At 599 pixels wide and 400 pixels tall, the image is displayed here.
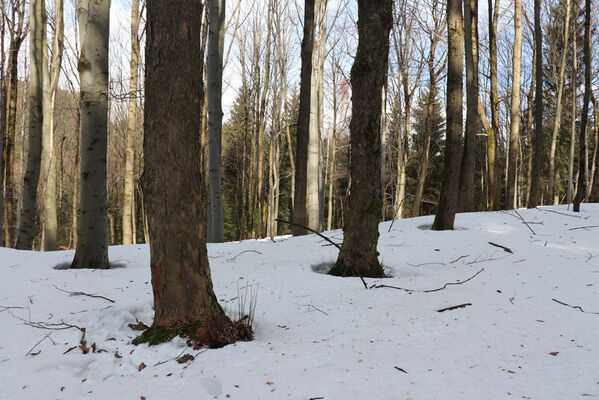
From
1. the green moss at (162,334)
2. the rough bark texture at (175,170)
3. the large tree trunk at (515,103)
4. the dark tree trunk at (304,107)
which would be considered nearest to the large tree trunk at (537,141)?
the large tree trunk at (515,103)

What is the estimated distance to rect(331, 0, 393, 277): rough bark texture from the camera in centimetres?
405

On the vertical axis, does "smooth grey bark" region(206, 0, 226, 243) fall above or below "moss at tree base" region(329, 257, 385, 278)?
above

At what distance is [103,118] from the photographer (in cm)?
470

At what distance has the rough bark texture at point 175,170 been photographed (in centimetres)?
243

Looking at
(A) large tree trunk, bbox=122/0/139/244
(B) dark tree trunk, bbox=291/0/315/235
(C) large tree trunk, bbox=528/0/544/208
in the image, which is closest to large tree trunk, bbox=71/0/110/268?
(B) dark tree trunk, bbox=291/0/315/235

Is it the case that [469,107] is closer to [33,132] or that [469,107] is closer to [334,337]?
[334,337]

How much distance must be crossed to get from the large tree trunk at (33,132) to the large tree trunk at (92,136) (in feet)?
11.6

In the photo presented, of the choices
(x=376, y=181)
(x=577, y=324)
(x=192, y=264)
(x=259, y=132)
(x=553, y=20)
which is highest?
(x=553, y=20)

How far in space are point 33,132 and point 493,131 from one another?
40.6 feet

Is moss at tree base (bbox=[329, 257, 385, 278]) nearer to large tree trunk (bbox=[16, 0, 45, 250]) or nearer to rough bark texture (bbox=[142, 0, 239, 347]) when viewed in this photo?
rough bark texture (bbox=[142, 0, 239, 347])

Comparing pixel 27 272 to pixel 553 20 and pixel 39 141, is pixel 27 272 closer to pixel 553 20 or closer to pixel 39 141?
pixel 39 141

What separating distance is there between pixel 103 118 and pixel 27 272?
2216mm

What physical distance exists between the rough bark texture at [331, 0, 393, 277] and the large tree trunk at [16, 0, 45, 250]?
686cm

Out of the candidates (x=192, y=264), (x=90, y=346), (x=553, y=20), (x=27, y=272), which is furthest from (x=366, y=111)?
(x=553, y=20)
